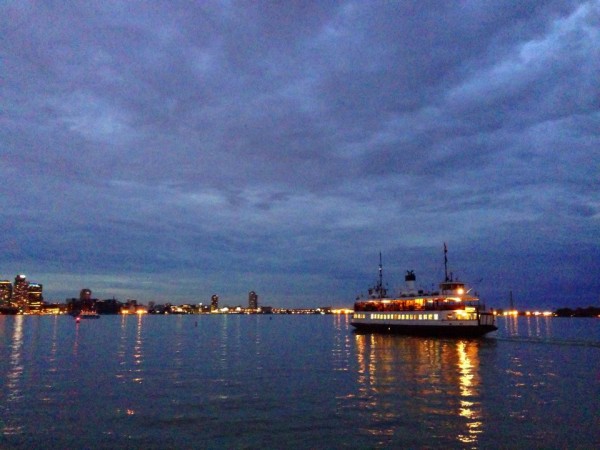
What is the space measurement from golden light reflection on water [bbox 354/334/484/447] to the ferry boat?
28.9 meters

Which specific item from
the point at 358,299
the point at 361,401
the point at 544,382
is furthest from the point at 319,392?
the point at 358,299

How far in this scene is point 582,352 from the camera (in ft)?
248

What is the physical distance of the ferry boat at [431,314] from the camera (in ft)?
332

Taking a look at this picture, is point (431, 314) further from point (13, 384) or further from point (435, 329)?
point (13, 384)

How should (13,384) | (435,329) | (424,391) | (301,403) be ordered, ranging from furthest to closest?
(435,329), (13,384), (424,391), (301,403)

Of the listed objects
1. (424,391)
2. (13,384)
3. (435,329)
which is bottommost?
(424,391)

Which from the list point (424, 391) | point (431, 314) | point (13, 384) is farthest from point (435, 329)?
point (13, 384)

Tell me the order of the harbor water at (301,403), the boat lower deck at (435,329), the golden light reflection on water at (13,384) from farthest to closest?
the boat lower deck at (435,329)
the golden light reflection on water at (13,384)
the harbor water at (301,403)

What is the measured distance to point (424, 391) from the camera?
136ft

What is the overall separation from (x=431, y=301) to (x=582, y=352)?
3643cm

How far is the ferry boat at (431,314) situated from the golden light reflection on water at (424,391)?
28.9m

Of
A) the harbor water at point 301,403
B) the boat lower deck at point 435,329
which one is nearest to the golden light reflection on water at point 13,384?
the harbor water at point 301,403

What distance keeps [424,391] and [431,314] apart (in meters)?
68.0

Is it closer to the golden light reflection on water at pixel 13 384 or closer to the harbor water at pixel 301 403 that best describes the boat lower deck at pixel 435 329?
→ the harbor water at pixel 301 403
